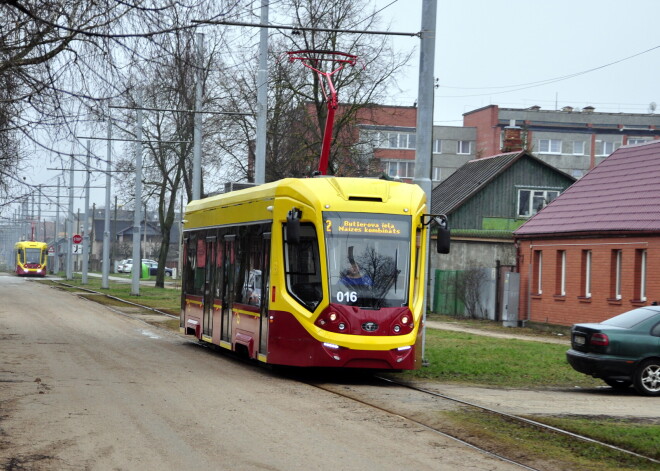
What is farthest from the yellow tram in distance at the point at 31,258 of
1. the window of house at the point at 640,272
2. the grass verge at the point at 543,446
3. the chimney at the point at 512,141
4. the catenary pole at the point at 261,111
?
the grass verge at the point at 543,446

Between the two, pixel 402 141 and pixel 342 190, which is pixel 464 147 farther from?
pixel 342 190

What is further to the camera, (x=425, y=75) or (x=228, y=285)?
(x=228, y=285)

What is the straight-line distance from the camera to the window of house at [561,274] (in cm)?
3722

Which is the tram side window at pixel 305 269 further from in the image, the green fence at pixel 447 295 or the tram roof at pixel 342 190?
the green fence at pixel 447 295

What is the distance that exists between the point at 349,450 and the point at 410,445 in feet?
2.49

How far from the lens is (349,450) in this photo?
10.5m

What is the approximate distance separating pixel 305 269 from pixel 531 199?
41236mm

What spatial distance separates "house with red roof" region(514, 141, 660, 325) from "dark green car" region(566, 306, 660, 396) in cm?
1337

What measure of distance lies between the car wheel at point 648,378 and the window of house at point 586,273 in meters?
17.3

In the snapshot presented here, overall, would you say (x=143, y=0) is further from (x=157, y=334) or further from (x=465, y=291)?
(x=465, y=291)

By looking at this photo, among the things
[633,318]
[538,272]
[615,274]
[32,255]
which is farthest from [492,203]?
[32,255]

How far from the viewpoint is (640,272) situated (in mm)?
32469

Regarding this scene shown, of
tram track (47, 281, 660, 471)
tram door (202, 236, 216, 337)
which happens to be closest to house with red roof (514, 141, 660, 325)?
tram door (202, 236, 216, 337)

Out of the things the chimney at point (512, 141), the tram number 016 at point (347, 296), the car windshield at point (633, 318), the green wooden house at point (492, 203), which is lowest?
the car windshield at point (633, 318)
